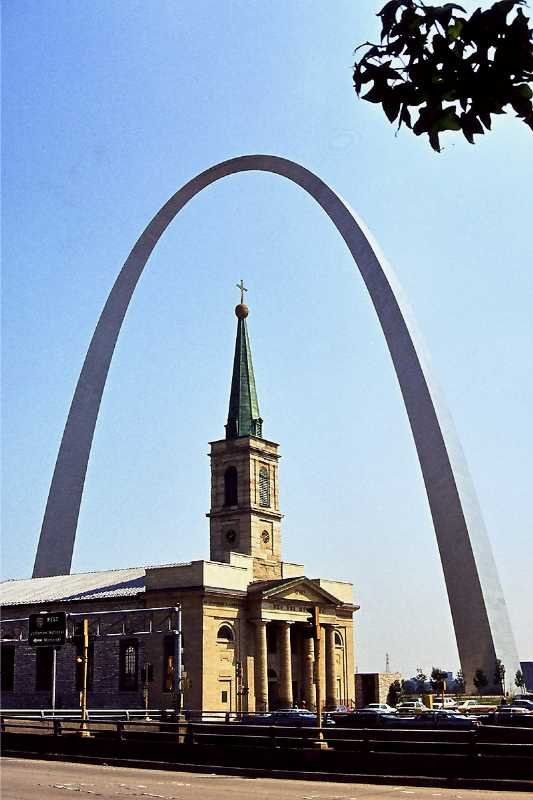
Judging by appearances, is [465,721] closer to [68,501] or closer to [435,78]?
[435,78]

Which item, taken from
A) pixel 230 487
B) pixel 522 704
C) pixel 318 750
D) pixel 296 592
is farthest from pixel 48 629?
pixel 230 487

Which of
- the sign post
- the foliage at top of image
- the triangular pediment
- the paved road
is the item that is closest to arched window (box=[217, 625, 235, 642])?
the triangular pediment

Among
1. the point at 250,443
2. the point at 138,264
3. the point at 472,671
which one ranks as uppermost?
the point at 138,264

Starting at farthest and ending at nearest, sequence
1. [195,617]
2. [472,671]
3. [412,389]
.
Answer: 1. [195,617]
2. [412,389]
3. [472,671]

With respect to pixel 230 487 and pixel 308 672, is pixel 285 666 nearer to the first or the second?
pixel 308 672

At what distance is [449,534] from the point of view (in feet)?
152

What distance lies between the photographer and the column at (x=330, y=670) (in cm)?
7100

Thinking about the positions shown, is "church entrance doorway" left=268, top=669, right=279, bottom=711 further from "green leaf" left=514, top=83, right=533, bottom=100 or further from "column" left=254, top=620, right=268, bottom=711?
"green leaf" left=514, top=83, right=533, bottom=100

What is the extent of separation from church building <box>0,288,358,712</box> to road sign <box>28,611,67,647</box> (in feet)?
29.0

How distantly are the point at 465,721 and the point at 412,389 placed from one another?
18520mm

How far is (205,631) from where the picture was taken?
61.2 metres

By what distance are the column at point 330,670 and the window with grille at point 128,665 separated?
54.3ft

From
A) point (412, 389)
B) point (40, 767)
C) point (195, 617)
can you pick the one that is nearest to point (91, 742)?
point (40, 767)

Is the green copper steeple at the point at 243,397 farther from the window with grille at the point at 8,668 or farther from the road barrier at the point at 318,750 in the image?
the road barrier at the point at 318,750
